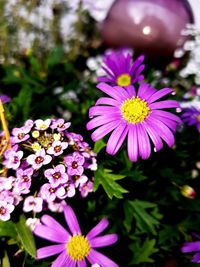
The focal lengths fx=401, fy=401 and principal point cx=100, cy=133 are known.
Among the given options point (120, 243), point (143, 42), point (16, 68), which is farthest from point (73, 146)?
point (143, 42)

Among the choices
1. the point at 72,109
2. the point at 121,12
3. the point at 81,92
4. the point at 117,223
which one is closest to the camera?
the point at 117,223

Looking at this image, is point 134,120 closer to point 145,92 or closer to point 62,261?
point 145,92

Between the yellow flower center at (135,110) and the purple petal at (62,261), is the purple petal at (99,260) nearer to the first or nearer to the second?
the purple petal at (62,261)

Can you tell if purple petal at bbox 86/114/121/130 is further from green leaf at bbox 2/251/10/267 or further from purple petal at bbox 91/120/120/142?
green leaf at bbox 2/251/10/267

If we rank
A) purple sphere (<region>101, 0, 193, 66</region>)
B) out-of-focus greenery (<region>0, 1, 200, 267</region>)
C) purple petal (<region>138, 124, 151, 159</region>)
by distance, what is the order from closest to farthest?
purple petal (<region>138, 124, 151, 159</region>), out-of-focus greenery (<region>0, 1, 200, 267</region>), purple sphere (<region>101, 0, 193, 66</region>)

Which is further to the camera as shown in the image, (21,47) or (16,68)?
(21,47)

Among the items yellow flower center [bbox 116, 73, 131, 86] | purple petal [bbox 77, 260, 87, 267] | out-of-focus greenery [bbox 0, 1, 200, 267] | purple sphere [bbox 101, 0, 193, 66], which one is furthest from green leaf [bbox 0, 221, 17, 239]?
purple sphere [bbox 101, 0, 193, 66]

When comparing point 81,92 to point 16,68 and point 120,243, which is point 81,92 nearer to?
point 16,68

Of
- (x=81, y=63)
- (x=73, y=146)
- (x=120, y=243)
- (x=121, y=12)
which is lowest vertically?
(x=120, y=243)
